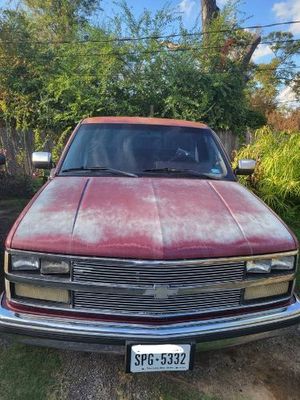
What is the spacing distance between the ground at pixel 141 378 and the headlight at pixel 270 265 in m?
0.50

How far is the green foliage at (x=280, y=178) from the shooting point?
6836 mm

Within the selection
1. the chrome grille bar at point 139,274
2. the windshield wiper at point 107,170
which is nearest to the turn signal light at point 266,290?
the chrome grille bar at point 139,274

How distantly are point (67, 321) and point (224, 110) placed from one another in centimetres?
872

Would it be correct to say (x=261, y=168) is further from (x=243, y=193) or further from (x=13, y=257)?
(x=13, y=257)

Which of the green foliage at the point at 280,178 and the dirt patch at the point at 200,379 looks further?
the green foliage at the point at 280,178

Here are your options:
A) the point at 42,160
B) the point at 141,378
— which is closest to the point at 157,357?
the point at 141,378

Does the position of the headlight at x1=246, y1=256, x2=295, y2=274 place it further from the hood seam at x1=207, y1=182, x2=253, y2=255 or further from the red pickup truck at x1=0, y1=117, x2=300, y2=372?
the hood seam at x1=207, y1=182, x2=253, y2=255

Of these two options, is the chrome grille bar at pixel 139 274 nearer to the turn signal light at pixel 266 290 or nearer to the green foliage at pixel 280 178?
the turn signal light at pixel 266 290

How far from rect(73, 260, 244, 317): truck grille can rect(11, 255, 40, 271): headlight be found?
25cm

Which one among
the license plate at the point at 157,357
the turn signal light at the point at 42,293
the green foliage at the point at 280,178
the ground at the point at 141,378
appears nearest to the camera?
the license plate at the point at 157,357

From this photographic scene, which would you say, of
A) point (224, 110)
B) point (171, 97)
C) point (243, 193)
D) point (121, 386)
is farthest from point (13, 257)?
point (224, 110)

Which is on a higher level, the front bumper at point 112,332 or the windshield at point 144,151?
the windshield at point 144,151

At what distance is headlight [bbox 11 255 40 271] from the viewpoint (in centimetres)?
226

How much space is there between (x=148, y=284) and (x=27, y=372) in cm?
122
